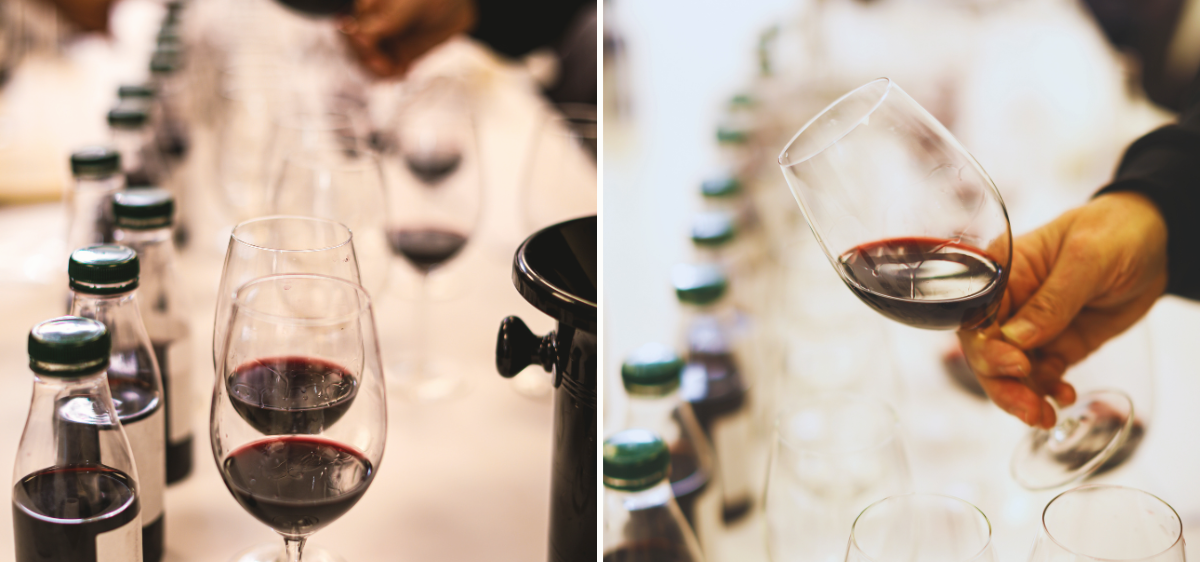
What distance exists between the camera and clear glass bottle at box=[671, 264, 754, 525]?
0.83 metres

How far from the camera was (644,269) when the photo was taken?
3.88 feet

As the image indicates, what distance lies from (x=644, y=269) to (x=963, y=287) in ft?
1.97

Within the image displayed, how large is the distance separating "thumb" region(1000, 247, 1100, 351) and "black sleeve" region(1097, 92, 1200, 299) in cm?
10

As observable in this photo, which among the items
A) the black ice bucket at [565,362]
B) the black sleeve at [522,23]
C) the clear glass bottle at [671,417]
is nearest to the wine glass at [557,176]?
the clear glass bottle at [671,417]

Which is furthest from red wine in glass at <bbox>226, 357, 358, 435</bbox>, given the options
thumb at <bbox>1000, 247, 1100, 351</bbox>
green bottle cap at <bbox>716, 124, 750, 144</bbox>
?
green bottle cap at <bbox>716, 124, 750, 144</bbox>

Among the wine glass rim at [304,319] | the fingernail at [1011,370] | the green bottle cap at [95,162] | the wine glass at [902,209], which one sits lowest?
the fingernail at [1011,370]

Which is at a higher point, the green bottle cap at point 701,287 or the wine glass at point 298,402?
the wine glass at point 298,402

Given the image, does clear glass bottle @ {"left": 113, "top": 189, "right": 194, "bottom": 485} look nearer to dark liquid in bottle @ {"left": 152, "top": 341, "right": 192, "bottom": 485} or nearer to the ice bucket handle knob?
dark liquid in bottle @ {"left": 152, "top": 341, "right": 192, "bottom": 485}

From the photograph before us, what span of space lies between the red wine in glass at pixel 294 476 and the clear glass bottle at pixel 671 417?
0.81ft

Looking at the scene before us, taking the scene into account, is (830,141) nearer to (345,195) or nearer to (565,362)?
(565,362)

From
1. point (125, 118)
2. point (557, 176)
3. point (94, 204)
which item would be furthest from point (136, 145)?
point (557, 176)

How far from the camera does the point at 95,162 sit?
2.66ft

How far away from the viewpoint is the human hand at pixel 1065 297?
71 cm

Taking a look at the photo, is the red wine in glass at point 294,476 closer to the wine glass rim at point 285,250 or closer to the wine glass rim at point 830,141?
the wine glass rim at point 285,250
